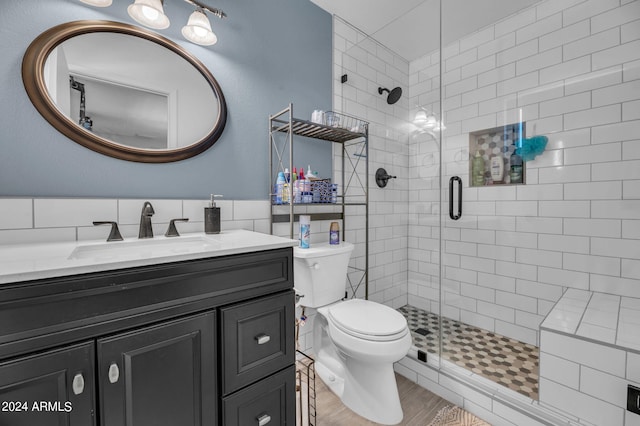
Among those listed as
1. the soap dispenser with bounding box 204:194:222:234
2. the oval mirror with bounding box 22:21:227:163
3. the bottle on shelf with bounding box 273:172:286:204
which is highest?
the oval mirror with bounding box 22:21:227:163

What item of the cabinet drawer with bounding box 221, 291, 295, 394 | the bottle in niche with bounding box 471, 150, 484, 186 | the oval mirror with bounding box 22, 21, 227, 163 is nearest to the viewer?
the cabinet drawer with bounding box 221, 291, 295, 394

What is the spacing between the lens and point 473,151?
2.17 metres

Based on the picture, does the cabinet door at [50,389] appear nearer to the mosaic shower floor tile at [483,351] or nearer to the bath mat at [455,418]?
the bath mat at [455,418]

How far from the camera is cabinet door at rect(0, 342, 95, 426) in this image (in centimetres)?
57

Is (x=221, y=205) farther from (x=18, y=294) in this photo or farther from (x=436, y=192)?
(x=436, y=192)

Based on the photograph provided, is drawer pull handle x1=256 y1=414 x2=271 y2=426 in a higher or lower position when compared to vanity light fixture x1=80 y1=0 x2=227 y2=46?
lower

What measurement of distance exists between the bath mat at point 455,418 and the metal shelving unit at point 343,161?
0.77m

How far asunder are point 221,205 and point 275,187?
341mm

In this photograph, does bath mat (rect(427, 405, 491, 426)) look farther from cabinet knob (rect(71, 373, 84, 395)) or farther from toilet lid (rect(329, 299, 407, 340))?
cabinet knob (rect(71, 373, 84, 395))

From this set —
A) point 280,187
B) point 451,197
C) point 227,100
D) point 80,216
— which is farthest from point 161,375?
point 451,197

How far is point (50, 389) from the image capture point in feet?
1.99

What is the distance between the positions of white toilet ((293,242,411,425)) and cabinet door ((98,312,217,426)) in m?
0.70

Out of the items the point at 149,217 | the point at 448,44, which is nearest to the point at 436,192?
the point at 448,44

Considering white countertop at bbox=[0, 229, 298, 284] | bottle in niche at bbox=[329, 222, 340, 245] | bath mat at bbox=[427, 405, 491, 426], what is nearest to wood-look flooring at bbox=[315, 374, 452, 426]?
bath mat at bbox=[427, 405, 491, 426]
